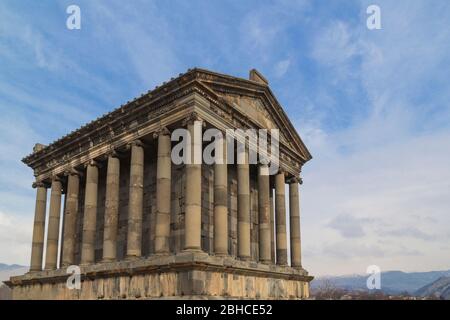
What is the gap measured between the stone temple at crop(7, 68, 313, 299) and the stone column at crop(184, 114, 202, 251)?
4cm

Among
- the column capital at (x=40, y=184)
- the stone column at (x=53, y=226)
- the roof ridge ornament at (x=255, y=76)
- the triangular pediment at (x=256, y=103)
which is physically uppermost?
the roof ridge ornament at (x=255, y=76)

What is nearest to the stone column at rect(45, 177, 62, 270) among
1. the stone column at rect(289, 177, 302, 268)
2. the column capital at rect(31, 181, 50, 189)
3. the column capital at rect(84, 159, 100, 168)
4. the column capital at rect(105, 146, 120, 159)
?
the column capital at rect(31, 181, 50, 189)

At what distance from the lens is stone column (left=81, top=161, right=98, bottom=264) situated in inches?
826

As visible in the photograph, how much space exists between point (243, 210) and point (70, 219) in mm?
10673

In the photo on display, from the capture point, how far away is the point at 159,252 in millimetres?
17094

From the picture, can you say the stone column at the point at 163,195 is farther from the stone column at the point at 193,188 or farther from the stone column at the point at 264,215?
the stone column at the point at 264,215

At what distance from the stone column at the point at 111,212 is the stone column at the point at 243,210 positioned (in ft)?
20.0

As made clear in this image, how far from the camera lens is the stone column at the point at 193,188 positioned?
53.4 ft

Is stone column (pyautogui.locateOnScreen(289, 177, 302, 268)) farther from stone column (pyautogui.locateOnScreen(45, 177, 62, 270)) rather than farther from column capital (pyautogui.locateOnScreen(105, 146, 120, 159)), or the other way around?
stone column (pyautogui.locateOnScreen(45, 177, 62, 270))

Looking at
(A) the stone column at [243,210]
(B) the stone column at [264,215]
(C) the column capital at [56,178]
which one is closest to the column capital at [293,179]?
(B) the stone column at [264,215]
